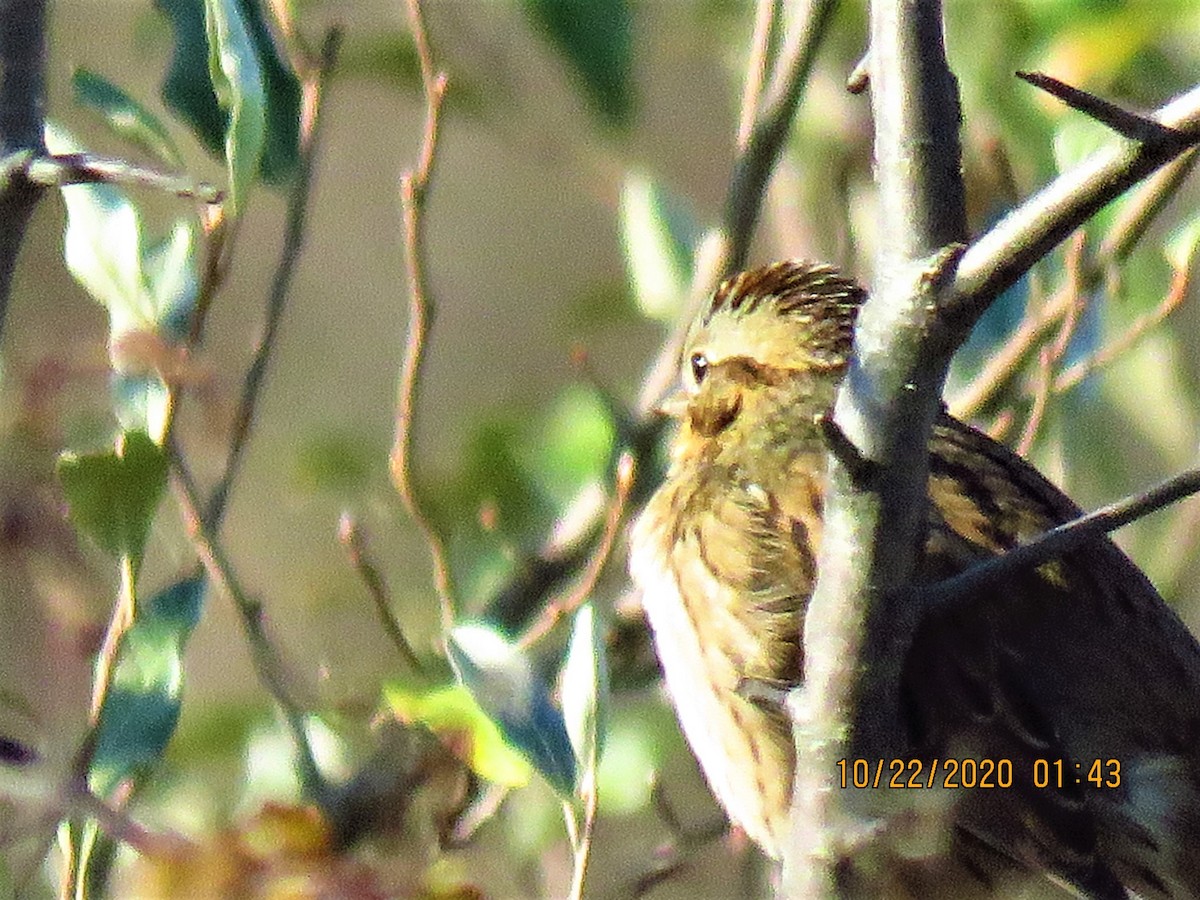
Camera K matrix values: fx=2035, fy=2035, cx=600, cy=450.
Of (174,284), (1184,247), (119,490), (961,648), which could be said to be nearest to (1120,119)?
(119,490)

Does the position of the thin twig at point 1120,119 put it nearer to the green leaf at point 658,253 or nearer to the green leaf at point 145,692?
the green leaf at point 145,692

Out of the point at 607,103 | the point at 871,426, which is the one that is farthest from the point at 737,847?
the point at 871,426

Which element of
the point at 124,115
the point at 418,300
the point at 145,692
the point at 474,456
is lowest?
the point at 474,456

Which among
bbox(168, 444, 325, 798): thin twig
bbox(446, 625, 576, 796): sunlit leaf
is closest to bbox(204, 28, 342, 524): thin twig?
bbox(168, 444, 325, 798): thin twig

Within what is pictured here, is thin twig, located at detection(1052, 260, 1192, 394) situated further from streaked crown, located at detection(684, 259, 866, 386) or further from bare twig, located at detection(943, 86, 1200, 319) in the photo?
bare twig, located at detection(943, 86, 1200, 319)

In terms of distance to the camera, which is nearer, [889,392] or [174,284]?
[889,392]

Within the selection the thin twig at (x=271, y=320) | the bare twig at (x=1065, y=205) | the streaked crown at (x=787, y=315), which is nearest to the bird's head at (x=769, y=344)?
the streaked crown at (x=787, y=315)

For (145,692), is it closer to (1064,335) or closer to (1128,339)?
(1064,335)
